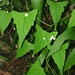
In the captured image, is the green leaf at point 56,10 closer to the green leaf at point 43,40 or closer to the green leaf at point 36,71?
the green leaf at point 43,40

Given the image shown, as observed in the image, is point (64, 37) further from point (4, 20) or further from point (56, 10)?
point (4, 20)

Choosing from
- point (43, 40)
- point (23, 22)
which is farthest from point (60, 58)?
point (23, 22)

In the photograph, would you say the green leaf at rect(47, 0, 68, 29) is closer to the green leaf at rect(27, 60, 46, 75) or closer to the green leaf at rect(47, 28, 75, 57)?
the green leaf at rect(47, 28, 75, 57)

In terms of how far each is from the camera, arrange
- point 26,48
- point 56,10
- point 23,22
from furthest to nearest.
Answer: point 26,48
point 56,10
point 23,22

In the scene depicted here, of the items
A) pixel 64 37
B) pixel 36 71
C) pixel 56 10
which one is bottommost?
pixel 36 71

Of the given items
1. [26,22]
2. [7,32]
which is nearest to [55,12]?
[26,22]

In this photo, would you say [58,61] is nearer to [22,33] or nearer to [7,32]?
[22,33]

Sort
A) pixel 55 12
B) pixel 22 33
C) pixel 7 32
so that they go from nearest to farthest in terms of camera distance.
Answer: pixel 22 33
pixel 55 12
pixel 7 32

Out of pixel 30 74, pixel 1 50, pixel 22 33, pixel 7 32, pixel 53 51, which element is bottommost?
pixel 1 50

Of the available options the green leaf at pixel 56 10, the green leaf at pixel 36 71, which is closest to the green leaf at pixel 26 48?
the green leaf at pixel 36 71

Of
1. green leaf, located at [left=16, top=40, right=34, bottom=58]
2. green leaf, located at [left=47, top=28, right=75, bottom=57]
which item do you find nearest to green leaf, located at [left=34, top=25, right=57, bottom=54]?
green leaf, located at [left=47, top=28, right=75, bottom=57]

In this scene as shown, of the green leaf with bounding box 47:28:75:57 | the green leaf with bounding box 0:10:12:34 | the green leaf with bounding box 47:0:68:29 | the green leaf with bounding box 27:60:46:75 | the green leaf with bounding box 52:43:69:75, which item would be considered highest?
the green leaf with bounding box 47:0:68:29
